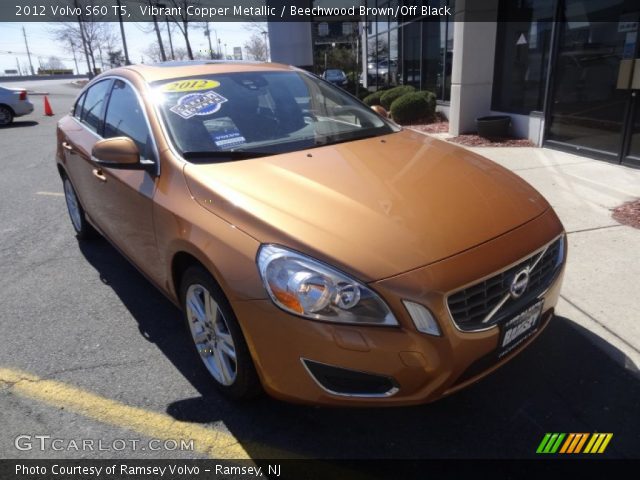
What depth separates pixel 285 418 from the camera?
2402mm

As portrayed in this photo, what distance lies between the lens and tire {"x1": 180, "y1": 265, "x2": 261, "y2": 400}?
220cm

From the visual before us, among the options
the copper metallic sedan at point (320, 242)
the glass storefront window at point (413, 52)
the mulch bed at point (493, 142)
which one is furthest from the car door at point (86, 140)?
the glass storefront window at point (413, 52)

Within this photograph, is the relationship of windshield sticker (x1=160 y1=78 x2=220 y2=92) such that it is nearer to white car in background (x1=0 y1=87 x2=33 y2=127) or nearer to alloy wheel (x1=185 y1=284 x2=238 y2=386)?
alloy wheel (x1=185 y1=284 x2=238 y2=386)

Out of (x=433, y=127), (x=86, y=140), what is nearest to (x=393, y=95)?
(x=433, y=127)

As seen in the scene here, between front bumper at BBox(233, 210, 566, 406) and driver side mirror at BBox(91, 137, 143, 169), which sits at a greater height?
driver side mirror at BBox(91, 137, 143, 169)

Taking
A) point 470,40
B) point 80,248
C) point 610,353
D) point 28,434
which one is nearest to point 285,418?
point 28,434

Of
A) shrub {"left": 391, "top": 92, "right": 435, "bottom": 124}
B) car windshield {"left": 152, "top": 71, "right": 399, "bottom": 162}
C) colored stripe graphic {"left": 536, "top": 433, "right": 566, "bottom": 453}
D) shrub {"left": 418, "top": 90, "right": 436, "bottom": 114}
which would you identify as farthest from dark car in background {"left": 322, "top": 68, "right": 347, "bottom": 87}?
colored stripe graphic {"left": 536, "top": 433, "right": 566, "bottom": 453}

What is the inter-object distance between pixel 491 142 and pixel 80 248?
707 centimetres

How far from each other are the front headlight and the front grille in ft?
0.96

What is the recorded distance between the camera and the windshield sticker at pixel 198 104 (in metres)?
2.88

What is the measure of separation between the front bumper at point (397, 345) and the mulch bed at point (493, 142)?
279 inches

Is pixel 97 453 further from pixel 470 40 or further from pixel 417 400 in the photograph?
pixel 470 40

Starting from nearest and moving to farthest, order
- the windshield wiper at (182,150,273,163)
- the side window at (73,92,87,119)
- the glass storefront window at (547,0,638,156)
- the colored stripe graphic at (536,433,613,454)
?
the colored stripe graphic at (536,433,613,454)
the windshield wiper at (182,150,273,163)
the side window at (73,92,87,119)
the glass storefront window at (547,0,638,156)

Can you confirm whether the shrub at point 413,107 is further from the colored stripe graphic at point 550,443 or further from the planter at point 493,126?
the colored stripe graphic at point 550,443
